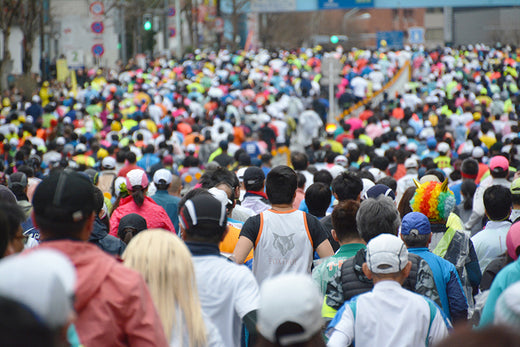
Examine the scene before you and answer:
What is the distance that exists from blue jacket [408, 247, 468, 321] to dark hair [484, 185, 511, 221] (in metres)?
1.60

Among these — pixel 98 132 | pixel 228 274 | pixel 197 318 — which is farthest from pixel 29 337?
pixel 98 132

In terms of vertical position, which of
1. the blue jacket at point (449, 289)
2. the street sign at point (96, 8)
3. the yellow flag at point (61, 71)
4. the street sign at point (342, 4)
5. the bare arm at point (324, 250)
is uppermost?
the street sign at point (342, 4)

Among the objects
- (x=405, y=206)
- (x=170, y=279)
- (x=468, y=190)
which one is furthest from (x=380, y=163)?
(x=170, y=279)

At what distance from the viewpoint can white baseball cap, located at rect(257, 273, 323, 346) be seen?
107 inches

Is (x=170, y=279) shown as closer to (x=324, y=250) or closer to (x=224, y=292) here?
(x=224, y=292)

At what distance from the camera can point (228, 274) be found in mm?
3871

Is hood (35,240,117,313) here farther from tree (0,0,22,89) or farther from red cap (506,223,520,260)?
tree (0,0,22,89)

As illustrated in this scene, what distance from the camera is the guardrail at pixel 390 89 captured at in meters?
30.4

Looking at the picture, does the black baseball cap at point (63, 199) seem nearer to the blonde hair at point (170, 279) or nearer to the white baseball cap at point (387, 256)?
the blonde hair at point (170, 279)

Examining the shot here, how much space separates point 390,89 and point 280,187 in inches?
1218

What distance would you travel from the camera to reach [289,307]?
2.73 metres

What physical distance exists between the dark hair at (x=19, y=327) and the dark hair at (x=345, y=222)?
11.1ft

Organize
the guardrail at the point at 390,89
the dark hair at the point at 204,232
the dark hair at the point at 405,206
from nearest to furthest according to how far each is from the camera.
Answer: the dark hair at the point at 204,232 < the dark hair at the point at 405,206 < the guardrail at the point at 390,89

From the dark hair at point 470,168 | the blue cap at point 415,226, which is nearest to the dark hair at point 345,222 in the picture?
the blue cap at point 415,226
